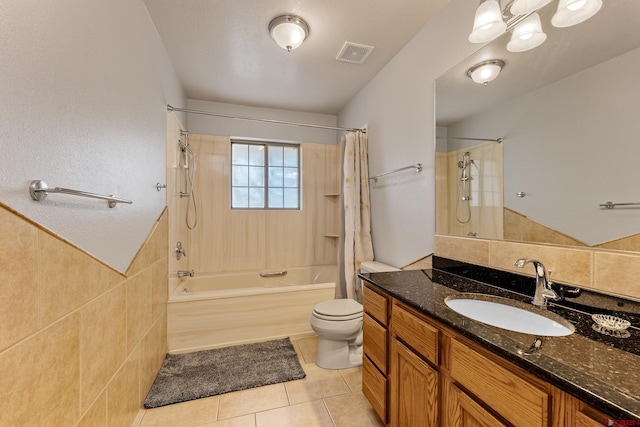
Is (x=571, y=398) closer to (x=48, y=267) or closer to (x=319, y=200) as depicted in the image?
(x=48, y=267)

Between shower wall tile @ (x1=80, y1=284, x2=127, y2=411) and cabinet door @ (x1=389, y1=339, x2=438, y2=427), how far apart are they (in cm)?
131

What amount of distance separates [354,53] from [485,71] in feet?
3.69

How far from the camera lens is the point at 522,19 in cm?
128

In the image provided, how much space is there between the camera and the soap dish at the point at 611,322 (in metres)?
0.83

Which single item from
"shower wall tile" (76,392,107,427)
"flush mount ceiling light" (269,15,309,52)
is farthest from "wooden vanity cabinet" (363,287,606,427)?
"flush mount ceiling light" (269,15,309,52)

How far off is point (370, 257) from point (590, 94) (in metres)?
1.94

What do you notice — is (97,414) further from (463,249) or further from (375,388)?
(463,249)

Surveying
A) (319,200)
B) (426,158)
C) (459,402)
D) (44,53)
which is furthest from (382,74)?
(459,402)

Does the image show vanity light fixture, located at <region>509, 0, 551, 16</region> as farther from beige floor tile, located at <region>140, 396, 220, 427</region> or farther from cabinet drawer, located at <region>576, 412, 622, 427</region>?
beige floor tile, located at <region>140, 396, 220, 427</region>

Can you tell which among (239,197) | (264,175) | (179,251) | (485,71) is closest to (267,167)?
(264,175)

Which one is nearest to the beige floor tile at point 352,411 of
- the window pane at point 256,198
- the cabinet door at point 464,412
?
the cabinet door at point 464,412

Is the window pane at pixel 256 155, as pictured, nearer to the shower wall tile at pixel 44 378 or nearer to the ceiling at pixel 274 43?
the ceiling at pixel 274 43

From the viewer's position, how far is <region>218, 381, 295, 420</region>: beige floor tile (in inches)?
63.7

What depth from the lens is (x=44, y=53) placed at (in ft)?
2.80
